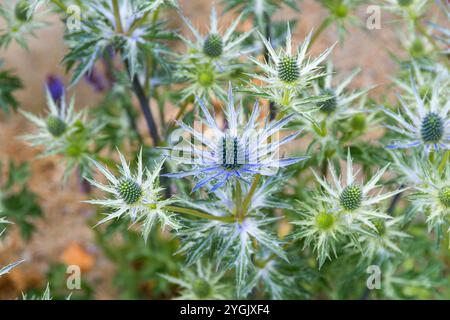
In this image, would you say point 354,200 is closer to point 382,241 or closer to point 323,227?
point 323,227

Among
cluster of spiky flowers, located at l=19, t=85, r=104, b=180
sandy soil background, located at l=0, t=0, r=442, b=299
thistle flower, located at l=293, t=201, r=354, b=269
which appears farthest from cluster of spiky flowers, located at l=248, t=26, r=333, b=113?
sandy soil background, located at l=0, t=0, r=442, b=299

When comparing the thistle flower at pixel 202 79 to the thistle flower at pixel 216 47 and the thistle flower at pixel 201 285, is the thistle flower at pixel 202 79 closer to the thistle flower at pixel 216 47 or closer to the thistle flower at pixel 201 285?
the thistle flower at pixel 216 47

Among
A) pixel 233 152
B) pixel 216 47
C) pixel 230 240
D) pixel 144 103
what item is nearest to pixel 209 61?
pixel 216 47

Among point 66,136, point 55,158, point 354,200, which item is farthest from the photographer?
point 55,158

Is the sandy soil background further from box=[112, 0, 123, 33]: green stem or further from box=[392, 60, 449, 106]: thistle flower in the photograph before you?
box=[112, 0, 123, 33]: green stem
